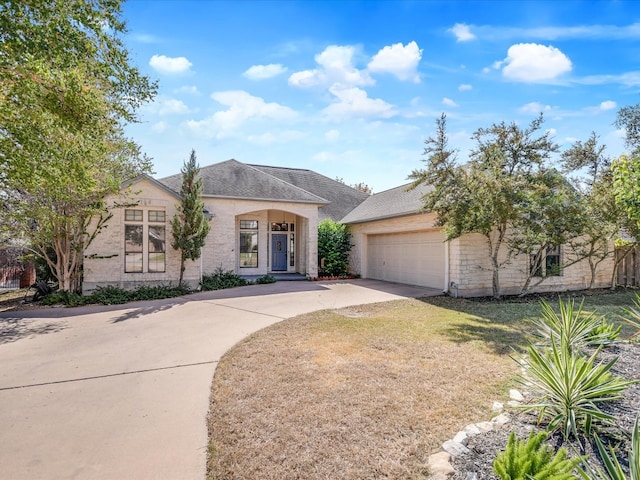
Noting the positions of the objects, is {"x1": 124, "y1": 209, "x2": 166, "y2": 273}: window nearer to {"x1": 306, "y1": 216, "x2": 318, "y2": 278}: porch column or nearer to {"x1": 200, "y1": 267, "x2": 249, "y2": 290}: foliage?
{"x1": 200, "y1": 267, "x2": 249, "y2": 290}: foliage

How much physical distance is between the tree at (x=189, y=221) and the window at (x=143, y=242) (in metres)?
→ 0.60

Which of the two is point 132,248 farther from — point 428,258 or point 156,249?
point 428,258

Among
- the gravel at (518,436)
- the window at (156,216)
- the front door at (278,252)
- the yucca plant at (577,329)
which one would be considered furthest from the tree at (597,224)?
the window at (156,216)

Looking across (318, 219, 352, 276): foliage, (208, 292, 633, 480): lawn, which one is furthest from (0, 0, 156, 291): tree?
(318, 219, 352, 276): foliage

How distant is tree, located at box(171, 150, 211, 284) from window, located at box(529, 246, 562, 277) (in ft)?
40.7

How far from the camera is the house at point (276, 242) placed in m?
12.5

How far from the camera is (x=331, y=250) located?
1791 centimetres

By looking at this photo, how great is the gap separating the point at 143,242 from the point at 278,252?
23.0 ft

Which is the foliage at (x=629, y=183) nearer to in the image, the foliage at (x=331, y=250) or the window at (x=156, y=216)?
the foliage at (x=331, y=250)

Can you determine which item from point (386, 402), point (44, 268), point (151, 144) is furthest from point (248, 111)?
point (386, 402)

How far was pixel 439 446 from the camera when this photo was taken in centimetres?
320

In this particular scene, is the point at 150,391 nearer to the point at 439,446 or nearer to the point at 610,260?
the point at 439,446

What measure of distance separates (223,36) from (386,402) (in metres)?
9.09

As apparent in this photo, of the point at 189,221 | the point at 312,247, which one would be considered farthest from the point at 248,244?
the point at 189,221
